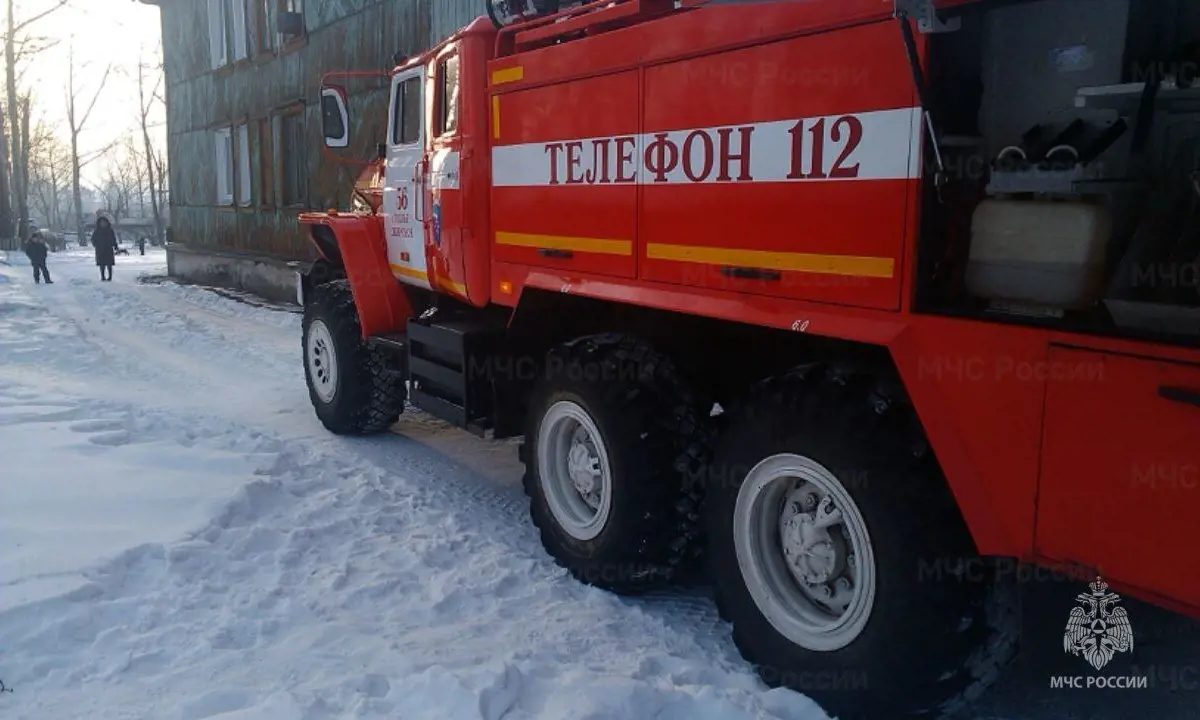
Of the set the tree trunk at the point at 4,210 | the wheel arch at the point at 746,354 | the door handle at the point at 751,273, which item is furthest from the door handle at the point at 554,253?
the tree trunk at the point at 4,210

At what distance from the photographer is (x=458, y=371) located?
213 inches

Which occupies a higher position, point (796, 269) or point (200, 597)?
point (796, 269)

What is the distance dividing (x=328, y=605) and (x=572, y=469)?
129 centimetres

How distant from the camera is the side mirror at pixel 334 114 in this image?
6215 mm

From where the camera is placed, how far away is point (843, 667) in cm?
313

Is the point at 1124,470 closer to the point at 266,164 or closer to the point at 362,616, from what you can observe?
the point at 362,616

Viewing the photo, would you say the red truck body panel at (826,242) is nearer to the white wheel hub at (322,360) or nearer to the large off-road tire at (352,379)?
the large off-road tire at (352,379)

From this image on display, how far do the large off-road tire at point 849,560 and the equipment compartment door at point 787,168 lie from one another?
0.41 m

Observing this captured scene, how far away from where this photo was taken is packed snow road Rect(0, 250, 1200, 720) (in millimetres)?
3273

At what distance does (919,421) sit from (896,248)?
563 mm

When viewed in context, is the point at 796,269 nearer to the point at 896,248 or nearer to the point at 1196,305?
the point at 896,248

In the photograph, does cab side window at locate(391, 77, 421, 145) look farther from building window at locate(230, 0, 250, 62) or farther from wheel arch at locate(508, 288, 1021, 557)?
building window at locate(230, 0, 250, 62)

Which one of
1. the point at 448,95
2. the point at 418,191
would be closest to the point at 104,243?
the point at 418,191

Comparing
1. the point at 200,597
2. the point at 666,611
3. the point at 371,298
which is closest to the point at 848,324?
the point at 666,611
